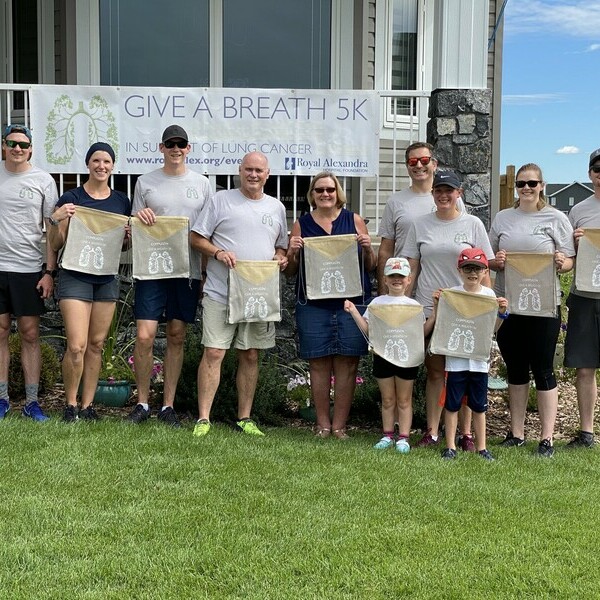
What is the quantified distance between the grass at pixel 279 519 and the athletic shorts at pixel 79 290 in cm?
91

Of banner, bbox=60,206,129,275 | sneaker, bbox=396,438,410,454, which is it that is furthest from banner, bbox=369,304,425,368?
banner, bbox=60,206,129,275

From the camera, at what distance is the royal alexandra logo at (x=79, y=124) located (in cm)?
755

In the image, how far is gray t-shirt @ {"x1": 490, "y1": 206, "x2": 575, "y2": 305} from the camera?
17.6 feet

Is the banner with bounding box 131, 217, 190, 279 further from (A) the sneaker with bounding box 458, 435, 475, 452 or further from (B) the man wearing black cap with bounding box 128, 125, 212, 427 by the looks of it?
(A) the sneaker with bounding box 458, 435, 475, 452

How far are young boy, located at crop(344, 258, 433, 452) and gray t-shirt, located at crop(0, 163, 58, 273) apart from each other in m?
2.30

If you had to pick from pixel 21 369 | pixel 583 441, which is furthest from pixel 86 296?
pixel 583 441

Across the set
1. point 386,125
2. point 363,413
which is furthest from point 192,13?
point 363,413

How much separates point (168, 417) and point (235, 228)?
1.49 metres

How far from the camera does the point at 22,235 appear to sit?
5590mm

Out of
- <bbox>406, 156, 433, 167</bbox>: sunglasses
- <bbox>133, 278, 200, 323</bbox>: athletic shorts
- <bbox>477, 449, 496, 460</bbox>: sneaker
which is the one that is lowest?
<bbox>477, 449, 496, 460</bbox>: sneaker

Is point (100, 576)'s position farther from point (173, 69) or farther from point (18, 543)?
point (173, 69)

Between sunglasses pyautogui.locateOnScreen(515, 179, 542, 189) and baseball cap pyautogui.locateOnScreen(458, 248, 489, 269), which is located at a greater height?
sunglasses pyautogui.locateOnScreen(515, 179, 542, 189)

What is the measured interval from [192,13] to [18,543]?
24.6 ft

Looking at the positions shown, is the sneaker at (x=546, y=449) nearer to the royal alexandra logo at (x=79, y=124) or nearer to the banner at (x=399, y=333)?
the banner at (x=399, y=333)
